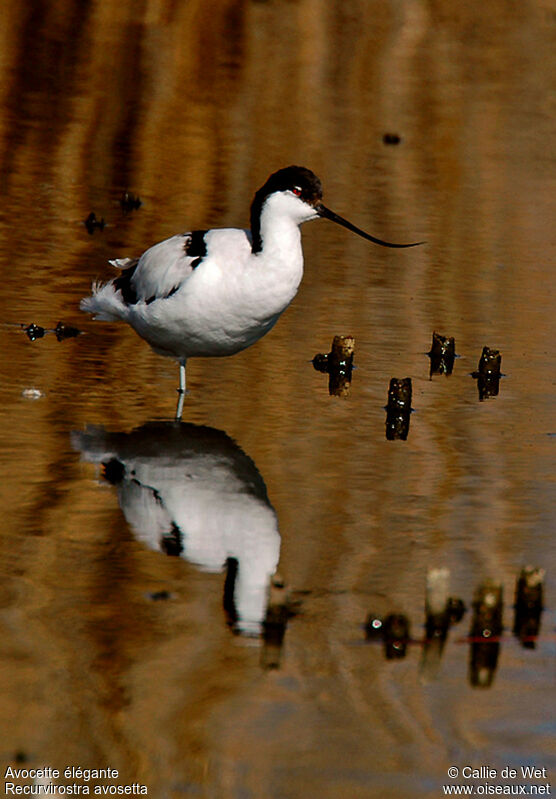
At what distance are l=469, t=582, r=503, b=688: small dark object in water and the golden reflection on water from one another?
58 mm

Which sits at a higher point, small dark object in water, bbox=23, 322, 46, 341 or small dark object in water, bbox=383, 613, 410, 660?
small dark object in water, bbox=23, 322, 46, 341

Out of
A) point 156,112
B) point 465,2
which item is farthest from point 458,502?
point 465,2

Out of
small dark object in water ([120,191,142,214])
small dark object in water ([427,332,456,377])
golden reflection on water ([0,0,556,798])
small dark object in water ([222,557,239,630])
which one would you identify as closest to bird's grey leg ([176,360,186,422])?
golden reflection on water ([0,0,556,798])

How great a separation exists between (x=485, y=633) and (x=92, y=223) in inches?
419

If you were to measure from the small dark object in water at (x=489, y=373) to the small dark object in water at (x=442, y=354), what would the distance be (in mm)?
369

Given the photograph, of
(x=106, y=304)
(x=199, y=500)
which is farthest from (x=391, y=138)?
(x=199, y=500)

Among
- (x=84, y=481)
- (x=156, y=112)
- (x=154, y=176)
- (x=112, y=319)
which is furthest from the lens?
(x=156, y=112)

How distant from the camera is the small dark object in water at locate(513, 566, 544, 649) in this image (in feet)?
22.6

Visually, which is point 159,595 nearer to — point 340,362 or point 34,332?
point 340,362

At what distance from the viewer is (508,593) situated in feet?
24.8

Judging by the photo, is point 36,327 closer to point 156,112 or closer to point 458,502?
point 458,502

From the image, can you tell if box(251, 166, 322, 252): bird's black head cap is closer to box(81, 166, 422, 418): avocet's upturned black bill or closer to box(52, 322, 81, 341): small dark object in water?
box(81, 166, 422, 418): avocet's upturned black bill

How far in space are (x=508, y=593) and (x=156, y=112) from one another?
18.2 meters

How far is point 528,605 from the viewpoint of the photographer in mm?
6977
